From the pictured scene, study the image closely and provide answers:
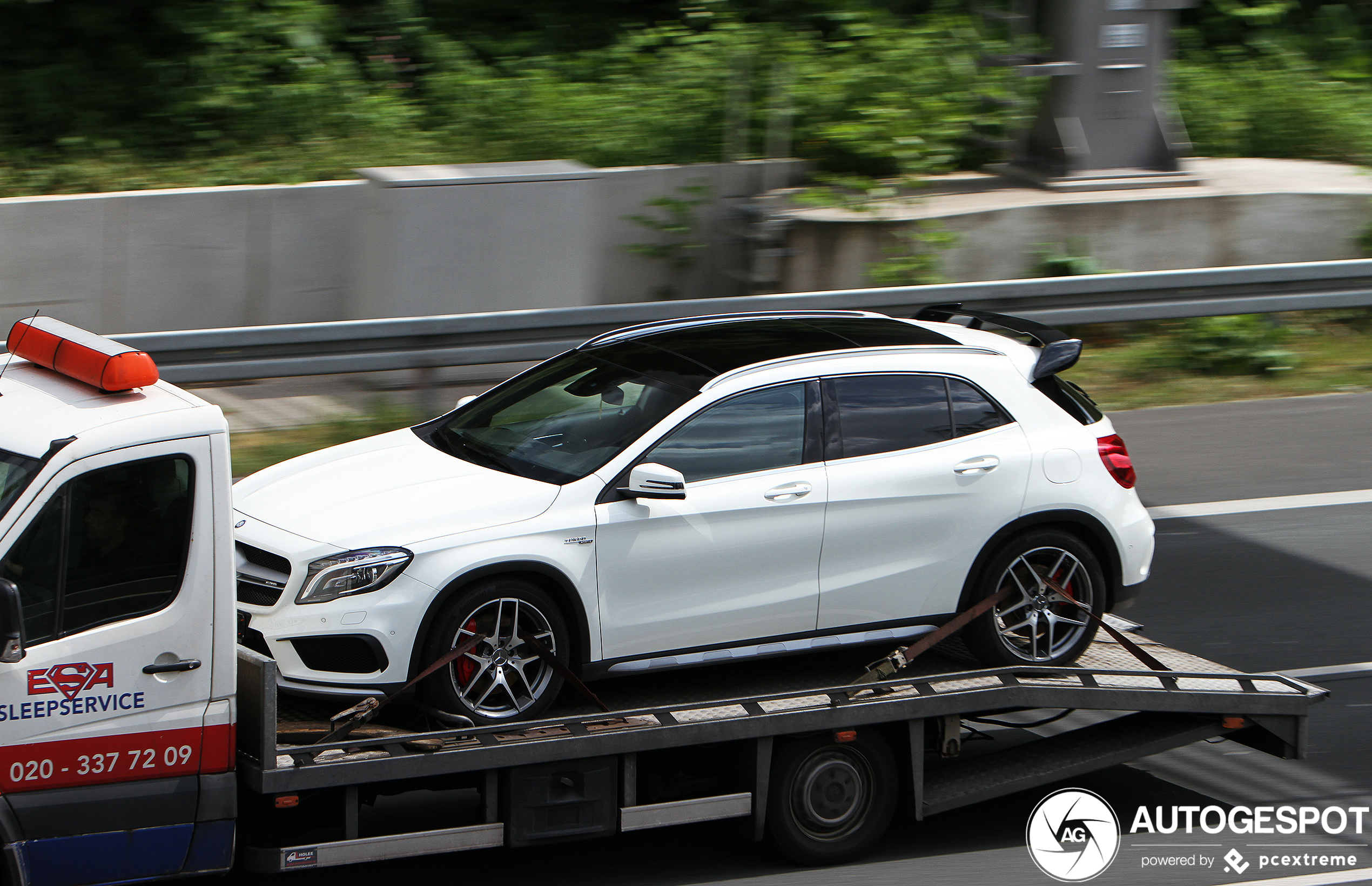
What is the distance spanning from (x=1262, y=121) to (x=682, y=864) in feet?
48.3

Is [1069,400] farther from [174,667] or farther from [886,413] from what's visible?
[174,667]

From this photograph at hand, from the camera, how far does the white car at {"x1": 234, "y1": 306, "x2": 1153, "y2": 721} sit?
225 inches

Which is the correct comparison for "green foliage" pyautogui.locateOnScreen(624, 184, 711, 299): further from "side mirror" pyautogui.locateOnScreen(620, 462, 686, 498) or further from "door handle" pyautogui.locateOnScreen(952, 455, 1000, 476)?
"side mirror" pyautogui.locateOnScreen(620, 462, 686, 498)

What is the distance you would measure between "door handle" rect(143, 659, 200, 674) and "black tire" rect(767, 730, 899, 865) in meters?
2.30

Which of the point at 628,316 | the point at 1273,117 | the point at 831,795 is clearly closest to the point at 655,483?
the point at 831,795

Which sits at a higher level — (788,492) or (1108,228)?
(1108,228)

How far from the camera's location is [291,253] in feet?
41.7

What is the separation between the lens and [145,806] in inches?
196

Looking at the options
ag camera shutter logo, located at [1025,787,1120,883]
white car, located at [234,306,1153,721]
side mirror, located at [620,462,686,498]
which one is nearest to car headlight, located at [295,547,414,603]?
white car, located at [234,306,1153,721]

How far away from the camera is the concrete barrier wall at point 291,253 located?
11.8 metres

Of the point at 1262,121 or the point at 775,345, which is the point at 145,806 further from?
the point at 1262,121

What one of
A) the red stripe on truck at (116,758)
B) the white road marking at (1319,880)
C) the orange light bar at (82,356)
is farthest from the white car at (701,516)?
the white road marking at (1319,880)

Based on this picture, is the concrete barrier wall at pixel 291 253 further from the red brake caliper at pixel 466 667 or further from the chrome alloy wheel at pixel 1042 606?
the red brake caliper at pixel 466 667

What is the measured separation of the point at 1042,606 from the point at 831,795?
52.8 inches
